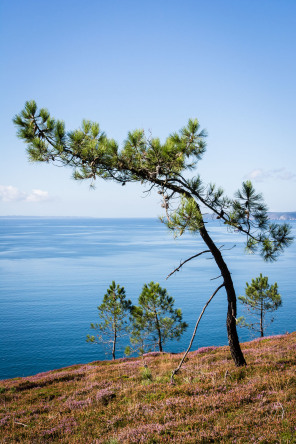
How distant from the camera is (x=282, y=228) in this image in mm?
8297

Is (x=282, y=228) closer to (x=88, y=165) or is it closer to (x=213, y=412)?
(x=213, y=412)

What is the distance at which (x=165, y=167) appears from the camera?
7.21 m

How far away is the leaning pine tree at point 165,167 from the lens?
22.2 feet

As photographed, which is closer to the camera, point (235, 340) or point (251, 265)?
point (235, 340)

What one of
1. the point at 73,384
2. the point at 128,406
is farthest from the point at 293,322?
the point at 128,406

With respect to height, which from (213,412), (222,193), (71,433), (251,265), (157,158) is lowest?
(251,265)

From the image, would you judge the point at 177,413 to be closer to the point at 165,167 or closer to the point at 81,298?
the point at 165,167

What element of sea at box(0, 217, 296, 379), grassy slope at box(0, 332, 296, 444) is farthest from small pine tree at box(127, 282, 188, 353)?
grassy slope at box(0, 332, 296, 444)

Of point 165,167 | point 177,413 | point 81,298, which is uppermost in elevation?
point 165,167

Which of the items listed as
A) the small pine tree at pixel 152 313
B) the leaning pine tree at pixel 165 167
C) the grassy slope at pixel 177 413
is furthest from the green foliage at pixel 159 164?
the small pine tree at pixel 152 313

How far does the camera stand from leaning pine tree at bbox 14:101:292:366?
6.77m

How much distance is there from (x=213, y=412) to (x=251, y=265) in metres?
101

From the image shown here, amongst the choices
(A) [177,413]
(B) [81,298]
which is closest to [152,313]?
(A) [177,413]

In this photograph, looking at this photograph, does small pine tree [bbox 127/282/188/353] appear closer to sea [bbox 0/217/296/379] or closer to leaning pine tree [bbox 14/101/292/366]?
sea [bbox 0/217/296/379]
